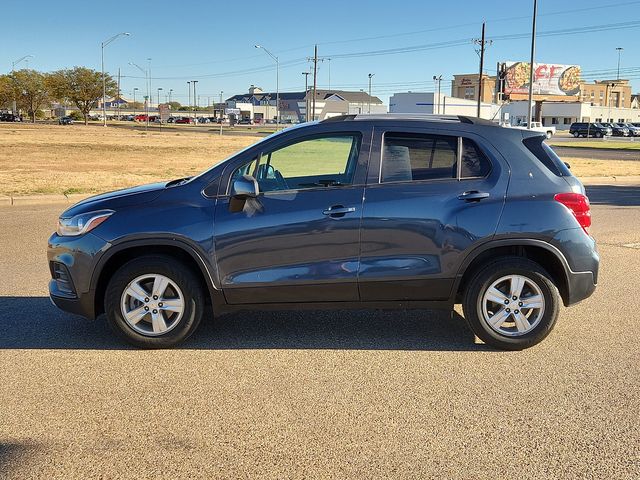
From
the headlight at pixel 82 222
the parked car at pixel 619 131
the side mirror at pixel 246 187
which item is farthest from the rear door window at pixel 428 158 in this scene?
the parked car at pixel 619 131

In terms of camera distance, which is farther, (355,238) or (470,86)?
(470,86)

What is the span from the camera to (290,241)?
16.2ft

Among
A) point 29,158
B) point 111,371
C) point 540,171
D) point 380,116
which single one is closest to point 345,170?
point 380,116

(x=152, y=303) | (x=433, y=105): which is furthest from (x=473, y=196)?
(x=433, y=105)

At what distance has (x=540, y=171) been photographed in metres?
5.12

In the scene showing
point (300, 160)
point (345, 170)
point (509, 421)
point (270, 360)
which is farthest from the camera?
point (300, 160)

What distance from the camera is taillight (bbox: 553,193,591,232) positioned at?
5062mm

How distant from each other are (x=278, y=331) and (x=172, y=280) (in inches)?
42.5

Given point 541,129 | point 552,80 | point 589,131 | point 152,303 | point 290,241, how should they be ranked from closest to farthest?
point 290,241
point 152,303
point 541,129
point 589,131
point 552,80

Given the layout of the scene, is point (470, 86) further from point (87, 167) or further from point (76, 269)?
point (76, 269)

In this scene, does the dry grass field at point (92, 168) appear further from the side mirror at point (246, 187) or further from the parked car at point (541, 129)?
the side mirror at point (246, 187)

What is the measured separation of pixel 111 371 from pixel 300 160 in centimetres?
→ 238

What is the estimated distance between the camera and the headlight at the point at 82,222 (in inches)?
198

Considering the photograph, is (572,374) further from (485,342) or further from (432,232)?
(432,232)
